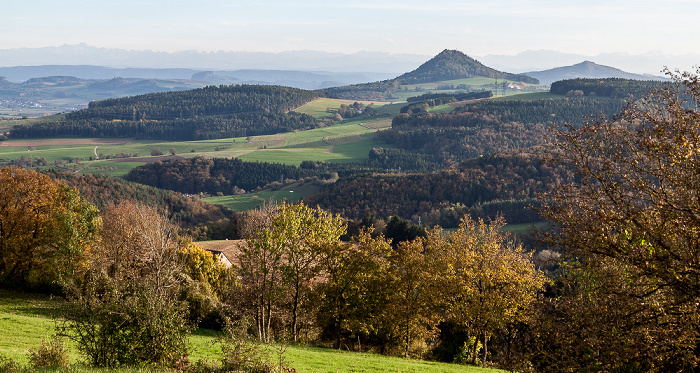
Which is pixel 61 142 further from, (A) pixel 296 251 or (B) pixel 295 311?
(A) pixel 296 251

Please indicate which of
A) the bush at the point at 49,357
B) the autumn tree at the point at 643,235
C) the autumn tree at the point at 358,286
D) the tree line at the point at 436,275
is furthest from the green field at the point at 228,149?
the autumn tree at the point at 643,235

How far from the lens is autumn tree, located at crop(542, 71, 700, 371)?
351 inches

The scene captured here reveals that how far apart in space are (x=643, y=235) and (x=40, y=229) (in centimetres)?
3987

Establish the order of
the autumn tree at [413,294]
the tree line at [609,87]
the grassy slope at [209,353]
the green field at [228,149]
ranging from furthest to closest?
1. the tree line at [609,87]
2. the green field at [228,149]
3. the autumn tree at [413,294]
4. the grassy slope at [209,353]

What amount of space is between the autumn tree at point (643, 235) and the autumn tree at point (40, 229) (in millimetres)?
Answer: 29996

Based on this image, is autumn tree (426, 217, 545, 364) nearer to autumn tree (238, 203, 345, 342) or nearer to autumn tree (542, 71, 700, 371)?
autumn tree (238, 203, 345, 342)

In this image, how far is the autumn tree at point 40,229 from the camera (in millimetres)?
31811

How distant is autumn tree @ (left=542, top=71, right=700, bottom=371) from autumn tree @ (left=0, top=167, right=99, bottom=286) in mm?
29996

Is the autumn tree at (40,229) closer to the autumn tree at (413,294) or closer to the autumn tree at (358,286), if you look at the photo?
the autumn tree at (358,286)

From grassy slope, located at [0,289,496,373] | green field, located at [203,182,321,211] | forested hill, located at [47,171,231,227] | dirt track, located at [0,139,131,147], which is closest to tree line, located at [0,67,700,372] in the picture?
grassy slope, located at [0,289,496,373]

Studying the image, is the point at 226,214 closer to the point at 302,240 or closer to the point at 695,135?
the point at 302,240

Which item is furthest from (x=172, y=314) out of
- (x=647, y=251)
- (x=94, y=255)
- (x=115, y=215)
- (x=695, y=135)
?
(x=115, y=215)

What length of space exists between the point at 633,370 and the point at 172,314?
417 inches

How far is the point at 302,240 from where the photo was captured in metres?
29.6
